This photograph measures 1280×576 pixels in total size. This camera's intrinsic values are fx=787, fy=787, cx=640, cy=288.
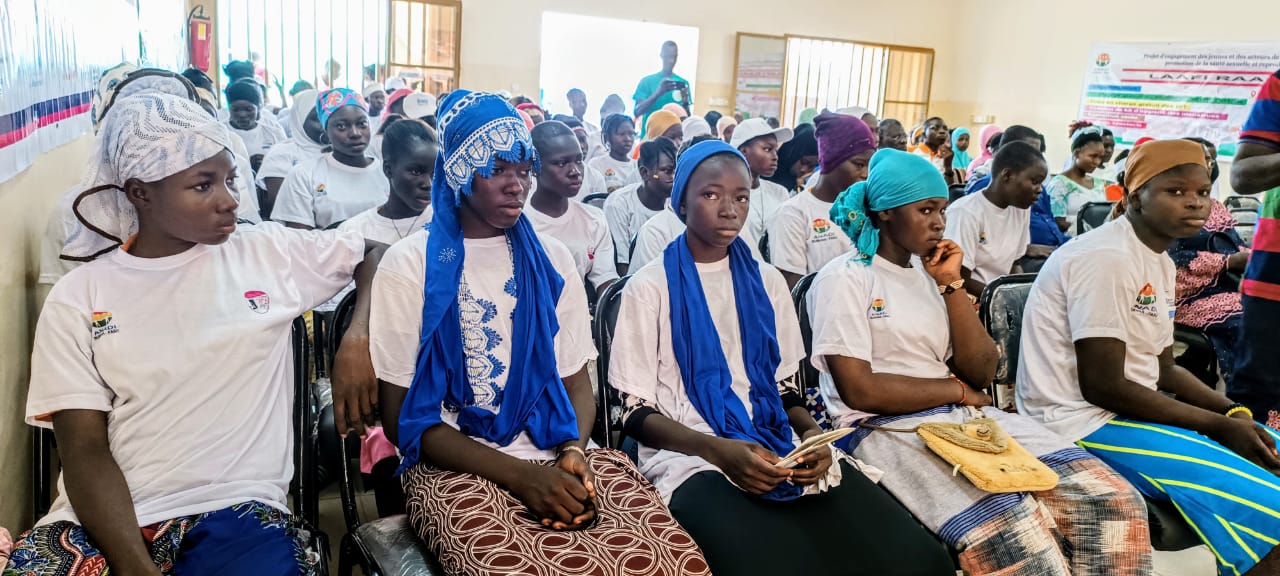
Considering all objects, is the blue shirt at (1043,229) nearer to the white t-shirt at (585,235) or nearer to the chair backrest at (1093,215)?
the chair backrest at (1093,215)

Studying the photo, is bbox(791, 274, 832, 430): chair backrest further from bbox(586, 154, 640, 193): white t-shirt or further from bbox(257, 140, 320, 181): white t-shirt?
bbox(586, 154, 640, 193): white t-shirt

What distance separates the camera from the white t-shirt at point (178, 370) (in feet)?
5.06

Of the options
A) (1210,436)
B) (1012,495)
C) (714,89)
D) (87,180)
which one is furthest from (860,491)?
(714,89)

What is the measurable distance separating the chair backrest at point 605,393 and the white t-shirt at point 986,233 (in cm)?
262

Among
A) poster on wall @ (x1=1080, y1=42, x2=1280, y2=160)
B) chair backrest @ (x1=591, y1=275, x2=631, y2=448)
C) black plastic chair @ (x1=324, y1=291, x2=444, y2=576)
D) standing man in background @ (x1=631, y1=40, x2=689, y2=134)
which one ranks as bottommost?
black plastic chair @ (x1=324, y1=291, x2=444, y2=576)

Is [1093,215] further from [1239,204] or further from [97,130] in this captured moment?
[97,130]

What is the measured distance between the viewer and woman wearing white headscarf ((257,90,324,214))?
4.62 meters

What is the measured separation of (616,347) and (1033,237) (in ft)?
12.3

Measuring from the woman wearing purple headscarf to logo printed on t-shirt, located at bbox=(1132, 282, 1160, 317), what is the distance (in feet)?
4.40

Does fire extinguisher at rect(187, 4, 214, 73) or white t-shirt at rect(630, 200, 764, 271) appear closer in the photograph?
white t-shirt at rect(630, 200, 764, 271)

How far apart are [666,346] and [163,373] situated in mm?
1179

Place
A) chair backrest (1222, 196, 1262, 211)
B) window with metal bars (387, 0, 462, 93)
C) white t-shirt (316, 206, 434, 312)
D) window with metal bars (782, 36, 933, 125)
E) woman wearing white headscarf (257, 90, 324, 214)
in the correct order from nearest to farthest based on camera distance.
Result: 1. white t-shirt (316, 206, 434, 312)
2. woman wearing white headscarf (257, 90, 324, 214)
3. chair backrest (1222, 196, 1262, 211)
4. window with metal bars (387, 0, 462, 93)
5. window with metal bars (782, 36, 933, 125)

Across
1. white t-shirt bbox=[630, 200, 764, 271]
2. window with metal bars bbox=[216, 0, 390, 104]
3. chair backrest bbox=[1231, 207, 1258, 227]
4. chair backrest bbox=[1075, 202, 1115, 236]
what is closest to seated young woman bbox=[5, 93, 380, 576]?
white t-shirt bbox=[630, 200, 764, 271]

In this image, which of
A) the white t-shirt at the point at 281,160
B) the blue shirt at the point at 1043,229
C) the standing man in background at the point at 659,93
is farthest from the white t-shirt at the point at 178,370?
the standing man in background at the point at 659,93
